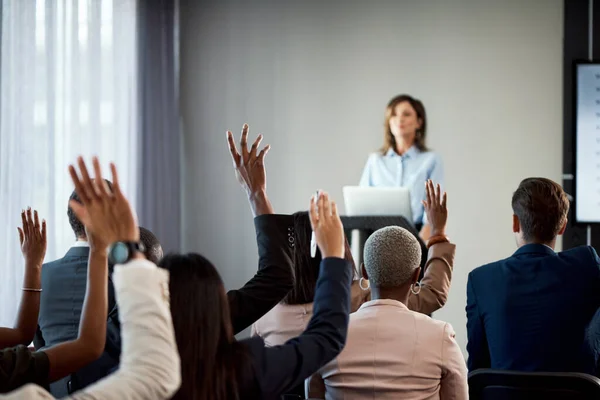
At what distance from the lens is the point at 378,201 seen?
14.3ft

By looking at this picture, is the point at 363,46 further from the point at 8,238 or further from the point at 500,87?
the point at 8,238

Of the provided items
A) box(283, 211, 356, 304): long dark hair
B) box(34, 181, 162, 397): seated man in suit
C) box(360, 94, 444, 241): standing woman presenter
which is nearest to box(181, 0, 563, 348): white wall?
box(360, 94, 444, 241): standing woman presenter

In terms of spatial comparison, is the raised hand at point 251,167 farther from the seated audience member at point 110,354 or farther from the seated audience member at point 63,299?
the seated audience member at point 63,299

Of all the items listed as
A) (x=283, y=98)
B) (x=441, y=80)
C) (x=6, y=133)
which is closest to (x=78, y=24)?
(x=6, y=133)

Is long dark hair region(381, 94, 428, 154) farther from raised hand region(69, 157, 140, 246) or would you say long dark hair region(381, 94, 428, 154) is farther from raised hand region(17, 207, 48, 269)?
raised hand region(69, 157, 140, 246)

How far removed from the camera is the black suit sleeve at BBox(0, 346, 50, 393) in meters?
1.33

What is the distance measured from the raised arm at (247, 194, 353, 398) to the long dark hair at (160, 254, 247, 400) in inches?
1.9

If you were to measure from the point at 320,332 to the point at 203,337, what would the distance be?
8.3 inches

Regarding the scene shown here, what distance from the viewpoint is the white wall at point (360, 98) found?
5984 millimetres

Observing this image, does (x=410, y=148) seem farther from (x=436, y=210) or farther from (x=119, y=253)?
(x=119, y=253)

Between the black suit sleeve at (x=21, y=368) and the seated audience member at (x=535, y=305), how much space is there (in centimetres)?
143

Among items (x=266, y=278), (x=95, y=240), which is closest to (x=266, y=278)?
(x=266, y=278)

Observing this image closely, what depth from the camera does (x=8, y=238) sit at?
382 cm

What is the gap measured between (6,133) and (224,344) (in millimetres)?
2913
